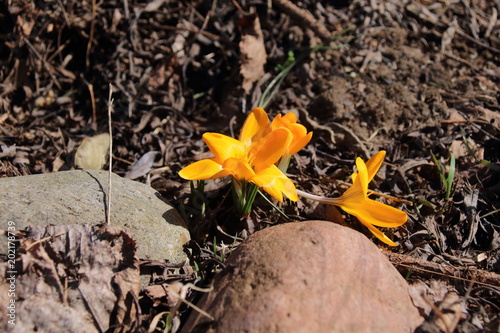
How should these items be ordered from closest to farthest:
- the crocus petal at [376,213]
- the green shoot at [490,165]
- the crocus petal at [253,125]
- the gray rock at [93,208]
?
the gray rock at [93,208], the crocus petal at [376,213], the crocus petal at [253,125], the green shoot at [490,165]

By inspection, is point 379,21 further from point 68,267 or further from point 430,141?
point 68,267

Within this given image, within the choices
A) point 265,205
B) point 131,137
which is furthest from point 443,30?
point 131,137

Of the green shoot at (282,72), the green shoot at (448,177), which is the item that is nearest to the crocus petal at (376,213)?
the green shoot at (448,177)

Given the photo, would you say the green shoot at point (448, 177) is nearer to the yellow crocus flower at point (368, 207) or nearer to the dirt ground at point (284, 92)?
the dirt ground at point (284, 92)

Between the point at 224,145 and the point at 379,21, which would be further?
the point at 379,21

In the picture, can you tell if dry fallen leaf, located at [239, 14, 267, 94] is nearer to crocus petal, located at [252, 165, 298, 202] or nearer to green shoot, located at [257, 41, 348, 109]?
green shoot, located at [257, 41, 348, 109]

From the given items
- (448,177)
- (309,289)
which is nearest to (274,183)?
(309,289)

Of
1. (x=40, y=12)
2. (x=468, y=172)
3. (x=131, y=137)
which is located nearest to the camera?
(x=468, y=172)

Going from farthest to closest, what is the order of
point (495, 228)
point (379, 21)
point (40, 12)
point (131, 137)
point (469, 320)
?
point (379, 21) < point (40, 12) < point (131, 137) < point (495, 228) < point (469, 320)
